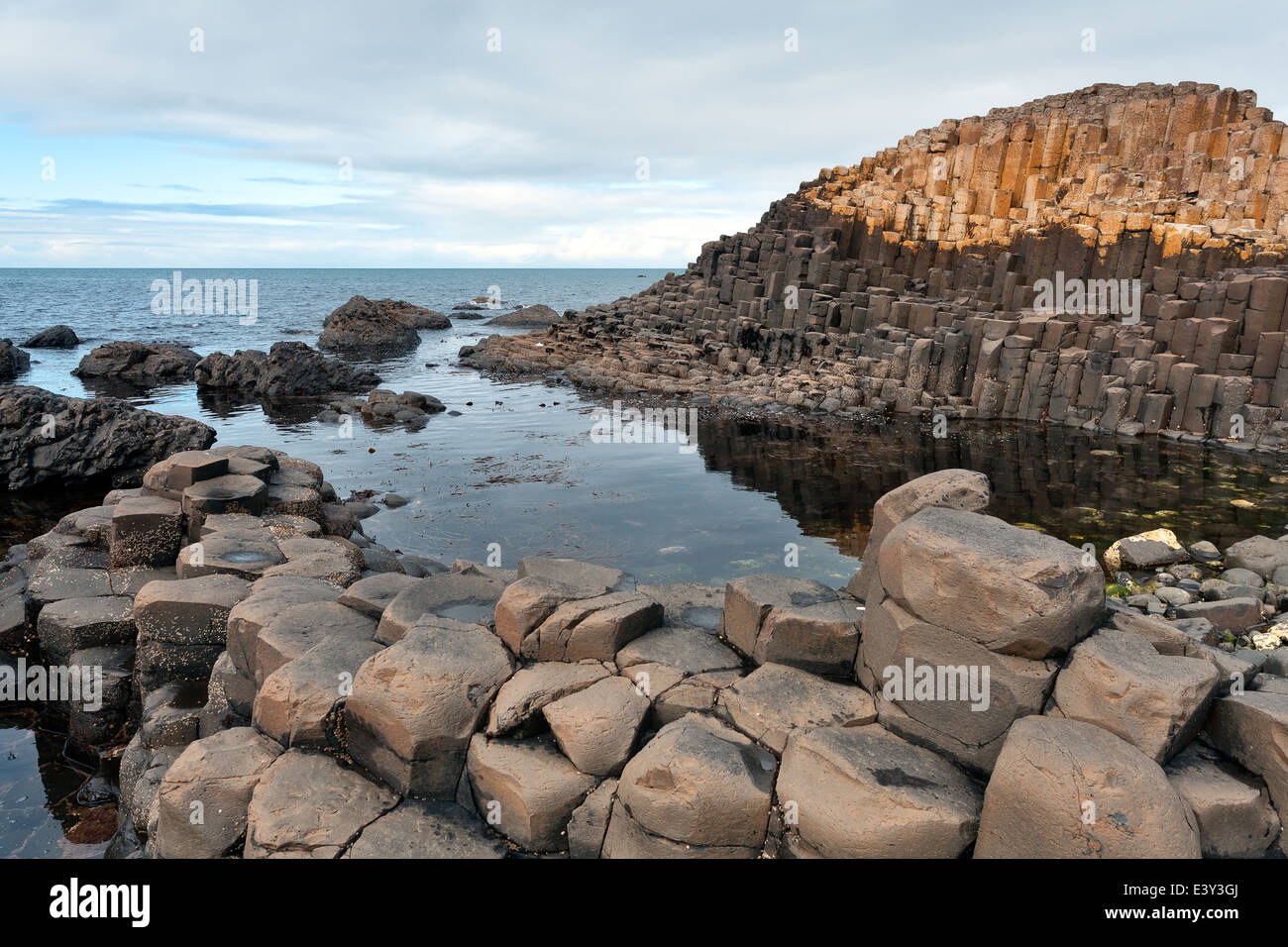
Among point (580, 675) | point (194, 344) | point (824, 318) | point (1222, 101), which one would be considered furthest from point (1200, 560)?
point (194, 344)

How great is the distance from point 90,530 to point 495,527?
7016 millimetres

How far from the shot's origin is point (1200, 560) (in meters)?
15.2

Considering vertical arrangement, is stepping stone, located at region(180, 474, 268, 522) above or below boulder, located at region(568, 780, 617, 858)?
above

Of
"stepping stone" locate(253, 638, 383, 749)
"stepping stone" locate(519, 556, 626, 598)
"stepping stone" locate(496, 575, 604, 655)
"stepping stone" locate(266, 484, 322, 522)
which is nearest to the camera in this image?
"stepping stone" locate(253, 638, 383, 749)

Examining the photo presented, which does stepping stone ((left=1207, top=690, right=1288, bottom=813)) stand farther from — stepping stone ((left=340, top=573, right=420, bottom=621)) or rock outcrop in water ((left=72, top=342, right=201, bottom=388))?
rock outcrop in water ((left=72, top=342, right=201, bottom=388))

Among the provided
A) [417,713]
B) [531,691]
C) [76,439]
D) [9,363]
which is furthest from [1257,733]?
[9,363]

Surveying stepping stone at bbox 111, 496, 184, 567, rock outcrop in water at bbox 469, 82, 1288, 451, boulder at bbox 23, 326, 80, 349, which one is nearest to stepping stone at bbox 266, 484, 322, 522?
stepping stone at bbox 111, 496, 184, 567

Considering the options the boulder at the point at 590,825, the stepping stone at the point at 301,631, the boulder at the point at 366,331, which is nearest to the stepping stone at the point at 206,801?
the stepping stone at the point at 301,631

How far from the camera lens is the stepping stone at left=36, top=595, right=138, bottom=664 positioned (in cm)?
1004

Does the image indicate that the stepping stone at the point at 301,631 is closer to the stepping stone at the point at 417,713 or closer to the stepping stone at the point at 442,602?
the stepping stone at the point at 442,602

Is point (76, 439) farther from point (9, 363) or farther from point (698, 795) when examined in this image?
point (9, 363)

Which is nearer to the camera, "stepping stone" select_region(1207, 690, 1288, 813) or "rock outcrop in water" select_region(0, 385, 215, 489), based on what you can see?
"stepping stone" select_region(1207, 690, 1288, 813)

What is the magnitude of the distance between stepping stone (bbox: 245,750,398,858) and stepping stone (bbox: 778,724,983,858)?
130 inches
